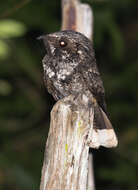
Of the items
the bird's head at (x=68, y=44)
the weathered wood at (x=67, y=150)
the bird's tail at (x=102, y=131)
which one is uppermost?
the bird's head at (x=68, y=44)

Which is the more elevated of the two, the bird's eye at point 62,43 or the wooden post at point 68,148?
the bird's eye at point 62,43

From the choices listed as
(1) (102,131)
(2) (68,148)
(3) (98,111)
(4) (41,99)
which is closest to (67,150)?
(2) (68,148)

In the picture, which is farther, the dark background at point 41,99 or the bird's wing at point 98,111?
the dark background at point 41,99

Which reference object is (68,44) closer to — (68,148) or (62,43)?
(62,43)

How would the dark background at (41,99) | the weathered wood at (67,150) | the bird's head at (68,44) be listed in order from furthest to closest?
1. the dark background at (41,99)
2. the bird's head at (68,44)
3. the weathered wood at (67,150)

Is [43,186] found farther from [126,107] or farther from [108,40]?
[108,40]

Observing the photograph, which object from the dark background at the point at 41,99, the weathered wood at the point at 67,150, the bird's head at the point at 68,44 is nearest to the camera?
the weathered wood at the point at 67,150

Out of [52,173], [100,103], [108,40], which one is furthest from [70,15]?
[108,40]

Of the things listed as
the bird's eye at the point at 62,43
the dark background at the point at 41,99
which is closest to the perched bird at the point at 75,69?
the bird's eye at the point at 62,43

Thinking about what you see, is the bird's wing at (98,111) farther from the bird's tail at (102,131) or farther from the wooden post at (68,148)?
the wooden post at (68,148)
